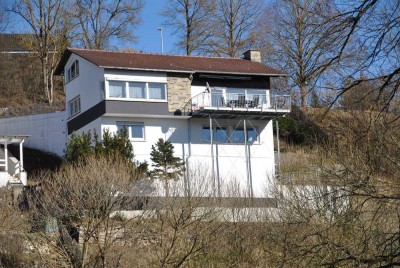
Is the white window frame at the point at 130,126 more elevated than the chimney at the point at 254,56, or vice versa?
the chimney at the point at 254,56

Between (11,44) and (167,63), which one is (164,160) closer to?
(167,63)

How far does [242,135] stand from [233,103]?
2171mm

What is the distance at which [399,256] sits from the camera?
21.9 ft

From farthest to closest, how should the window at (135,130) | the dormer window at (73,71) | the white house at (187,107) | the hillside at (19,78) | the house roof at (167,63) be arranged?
the hillside at (19,78) → the dormer window at (73,71) → the house roof at (167,63) → the window at (135,130) → the white house at (187,107)

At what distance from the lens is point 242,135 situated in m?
43.4

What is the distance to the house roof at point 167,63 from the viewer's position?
41094mm

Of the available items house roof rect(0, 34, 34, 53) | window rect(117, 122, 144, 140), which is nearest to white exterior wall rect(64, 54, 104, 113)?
window rect(117, 122, 144, 140)

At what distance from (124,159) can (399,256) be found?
28.1 m

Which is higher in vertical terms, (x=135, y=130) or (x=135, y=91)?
(x=135, y=91)

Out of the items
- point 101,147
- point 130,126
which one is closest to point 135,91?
point 130,126

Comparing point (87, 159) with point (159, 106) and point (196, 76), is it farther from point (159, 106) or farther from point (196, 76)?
point (196, 76)

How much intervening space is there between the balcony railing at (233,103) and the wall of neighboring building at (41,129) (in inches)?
362

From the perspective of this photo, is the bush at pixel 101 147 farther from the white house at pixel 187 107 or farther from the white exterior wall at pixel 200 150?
the white house at pixel 187 107

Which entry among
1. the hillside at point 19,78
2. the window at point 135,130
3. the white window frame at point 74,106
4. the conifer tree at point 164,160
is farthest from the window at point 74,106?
the hillside at point 19,78
